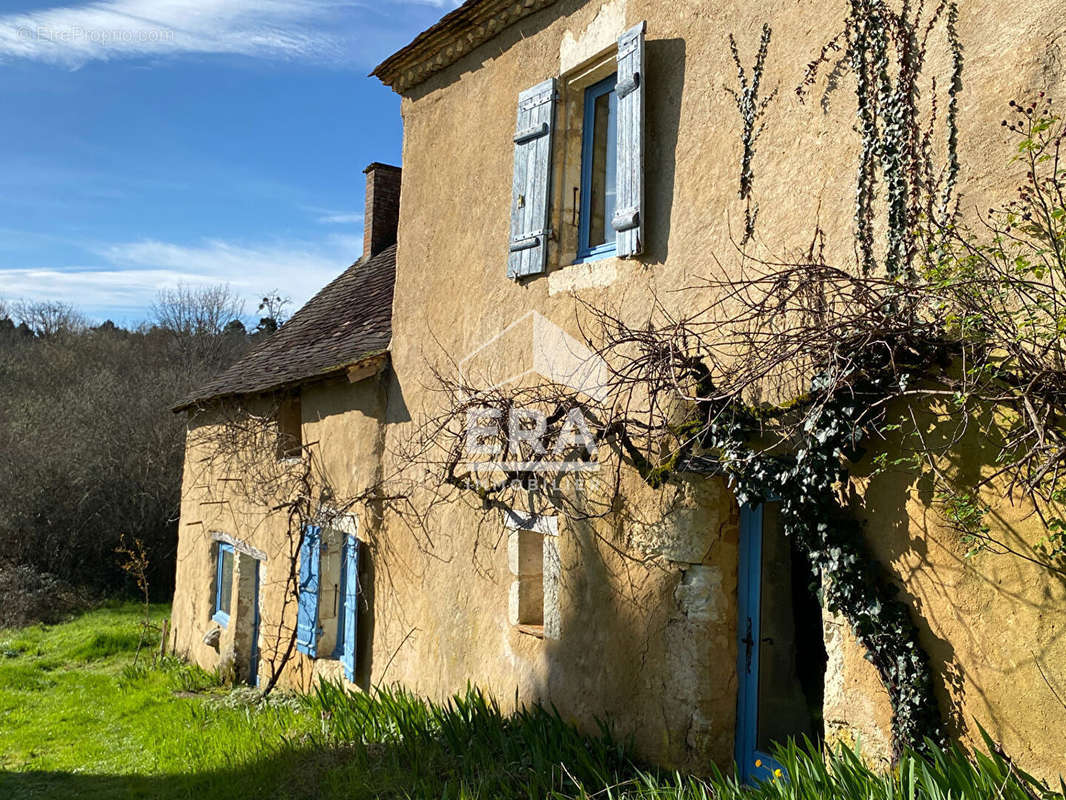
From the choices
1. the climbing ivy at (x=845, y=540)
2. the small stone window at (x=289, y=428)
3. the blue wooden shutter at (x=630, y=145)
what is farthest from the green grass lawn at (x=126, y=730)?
the blue wooden shutter at (x=630, y=145)

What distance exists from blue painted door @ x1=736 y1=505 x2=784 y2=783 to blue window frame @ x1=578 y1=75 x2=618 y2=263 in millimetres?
2172

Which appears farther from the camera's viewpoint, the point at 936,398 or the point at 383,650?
the point at 383,650

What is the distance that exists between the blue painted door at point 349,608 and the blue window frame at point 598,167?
12.1ft

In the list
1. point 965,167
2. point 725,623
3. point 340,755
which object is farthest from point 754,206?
point 340,755

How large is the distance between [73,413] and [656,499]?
17.2 m

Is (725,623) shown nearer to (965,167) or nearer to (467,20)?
(965,167)

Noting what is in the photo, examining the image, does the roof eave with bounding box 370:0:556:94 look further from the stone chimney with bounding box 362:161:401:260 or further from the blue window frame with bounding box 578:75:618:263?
the stone chimney with bounding box 362:161:401:260

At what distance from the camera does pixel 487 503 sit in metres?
6.19

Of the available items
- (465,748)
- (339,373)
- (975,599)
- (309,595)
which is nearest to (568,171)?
(339,373)

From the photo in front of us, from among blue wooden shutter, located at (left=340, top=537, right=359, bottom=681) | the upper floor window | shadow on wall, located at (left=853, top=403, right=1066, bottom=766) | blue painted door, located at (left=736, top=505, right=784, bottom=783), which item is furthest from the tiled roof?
shadow on wall, located at (left=853, top=403, right=1066, bottom=766)

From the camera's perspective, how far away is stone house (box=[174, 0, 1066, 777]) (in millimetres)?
3672

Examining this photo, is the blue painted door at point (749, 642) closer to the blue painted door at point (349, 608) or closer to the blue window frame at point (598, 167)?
the blue window frame at point (598, 167)

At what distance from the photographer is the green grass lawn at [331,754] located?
3531 mm

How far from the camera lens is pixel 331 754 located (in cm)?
597
